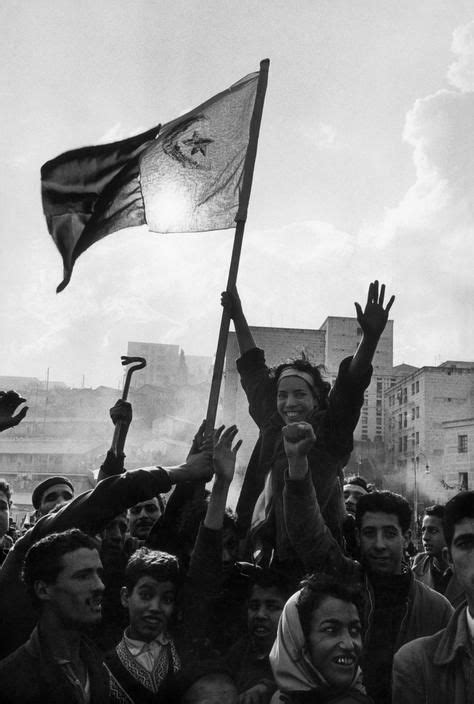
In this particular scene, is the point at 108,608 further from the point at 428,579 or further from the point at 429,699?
the point at 428,579

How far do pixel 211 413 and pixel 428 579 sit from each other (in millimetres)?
3031

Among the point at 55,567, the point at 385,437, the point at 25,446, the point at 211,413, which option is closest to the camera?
the point at 55,567

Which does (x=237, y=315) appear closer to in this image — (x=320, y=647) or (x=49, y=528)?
(x=49, y=528)

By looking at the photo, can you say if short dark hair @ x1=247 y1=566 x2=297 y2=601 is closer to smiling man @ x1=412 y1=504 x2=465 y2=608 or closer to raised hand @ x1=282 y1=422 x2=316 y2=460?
raised hand @ x1=282 y1=422 x2=316 y2=460

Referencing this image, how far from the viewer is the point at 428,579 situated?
6414 mm

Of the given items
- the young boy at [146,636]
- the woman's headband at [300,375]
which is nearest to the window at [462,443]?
the woman's headband at [300,375]

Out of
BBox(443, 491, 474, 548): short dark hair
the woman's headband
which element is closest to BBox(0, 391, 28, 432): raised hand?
the woman's headband

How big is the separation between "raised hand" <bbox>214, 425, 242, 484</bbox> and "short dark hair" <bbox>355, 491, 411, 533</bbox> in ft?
2.63

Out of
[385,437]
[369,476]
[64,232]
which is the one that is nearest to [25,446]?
[369,476]

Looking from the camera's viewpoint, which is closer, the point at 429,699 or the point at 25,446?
the point at 429,699

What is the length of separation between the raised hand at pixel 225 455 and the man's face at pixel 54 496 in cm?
202

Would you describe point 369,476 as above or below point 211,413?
above

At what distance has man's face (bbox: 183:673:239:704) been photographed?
3.27 metres

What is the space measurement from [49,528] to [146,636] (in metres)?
0.74
